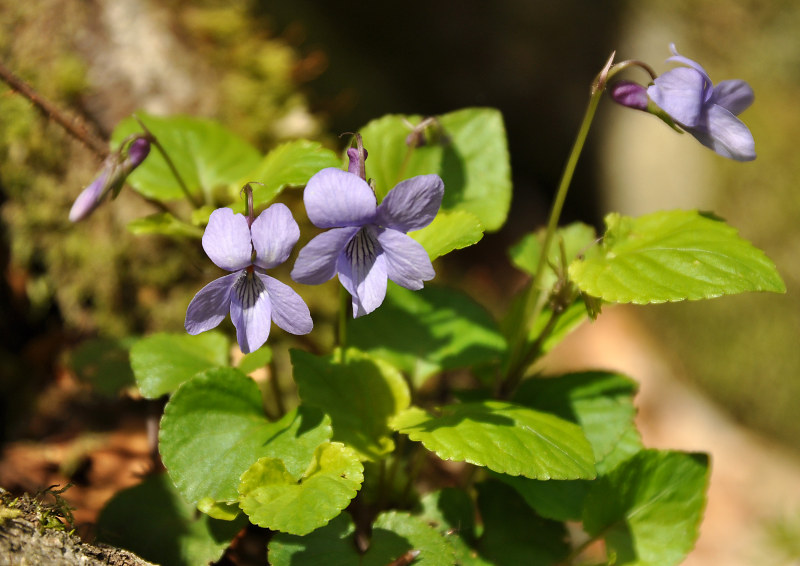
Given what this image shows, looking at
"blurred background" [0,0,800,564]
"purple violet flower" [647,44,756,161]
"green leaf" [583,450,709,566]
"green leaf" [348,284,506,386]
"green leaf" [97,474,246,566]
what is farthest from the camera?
"blurred background" [0,0,800,564]

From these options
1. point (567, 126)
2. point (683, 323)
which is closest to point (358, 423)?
point (683, 323)

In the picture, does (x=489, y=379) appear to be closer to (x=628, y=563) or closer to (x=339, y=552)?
(x=628, y=563)

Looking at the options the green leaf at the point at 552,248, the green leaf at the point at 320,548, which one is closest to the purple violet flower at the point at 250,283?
the green leaf at the point at 320,548

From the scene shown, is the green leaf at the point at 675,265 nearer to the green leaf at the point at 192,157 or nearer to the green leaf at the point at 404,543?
the green leaf at the point at 404,543

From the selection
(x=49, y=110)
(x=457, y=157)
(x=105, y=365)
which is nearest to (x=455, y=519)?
(x=457, y=157)

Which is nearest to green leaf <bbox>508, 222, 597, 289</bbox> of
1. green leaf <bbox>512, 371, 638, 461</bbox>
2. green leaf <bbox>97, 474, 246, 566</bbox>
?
green leaf <bbox>512, 371, 638, 461</bbox>

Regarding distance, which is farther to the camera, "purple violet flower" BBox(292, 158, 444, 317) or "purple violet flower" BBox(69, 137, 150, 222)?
"purple violet flower" BBox(69, 137, 150, 222)

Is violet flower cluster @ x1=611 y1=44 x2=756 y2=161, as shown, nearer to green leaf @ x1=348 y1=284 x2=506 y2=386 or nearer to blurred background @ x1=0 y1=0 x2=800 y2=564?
green leaf @ x1=348 y1=284 x2=506 y2=386

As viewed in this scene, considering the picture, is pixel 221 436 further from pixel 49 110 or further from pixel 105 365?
pixel 49 110
